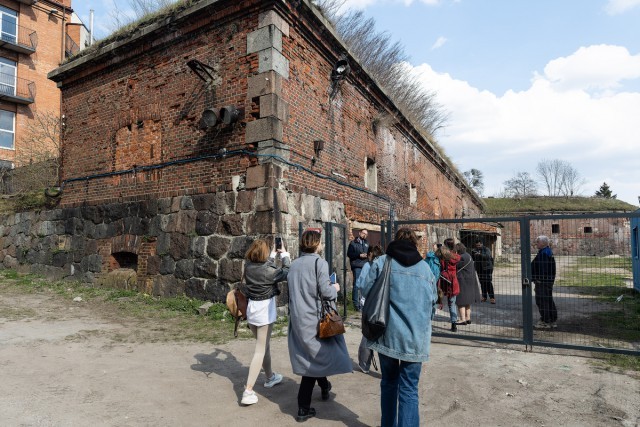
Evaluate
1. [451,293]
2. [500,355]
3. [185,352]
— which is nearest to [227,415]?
[185,352]

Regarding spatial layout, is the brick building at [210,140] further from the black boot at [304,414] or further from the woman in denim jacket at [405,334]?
the woman in denim jacket at [405,334]

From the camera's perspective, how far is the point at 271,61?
749 cm

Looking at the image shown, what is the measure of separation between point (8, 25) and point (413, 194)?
27071mm

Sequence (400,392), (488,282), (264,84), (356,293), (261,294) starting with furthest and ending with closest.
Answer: (488,282), (356,293), (264,84), (261,294), (400,392)

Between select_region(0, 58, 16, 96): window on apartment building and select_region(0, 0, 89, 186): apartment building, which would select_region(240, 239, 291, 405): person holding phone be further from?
select_region(0, 58, 16, 96): window on apartment building

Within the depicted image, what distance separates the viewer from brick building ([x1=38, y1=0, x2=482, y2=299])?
7621 millimetres

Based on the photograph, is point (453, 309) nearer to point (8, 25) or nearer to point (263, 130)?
point (263, 130)

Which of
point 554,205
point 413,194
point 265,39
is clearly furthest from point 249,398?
point 554,205

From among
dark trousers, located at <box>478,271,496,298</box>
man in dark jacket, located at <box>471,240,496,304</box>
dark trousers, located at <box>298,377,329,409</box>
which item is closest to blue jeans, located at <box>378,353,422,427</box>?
dark trousers, located at <box>298,377,329,409</box>

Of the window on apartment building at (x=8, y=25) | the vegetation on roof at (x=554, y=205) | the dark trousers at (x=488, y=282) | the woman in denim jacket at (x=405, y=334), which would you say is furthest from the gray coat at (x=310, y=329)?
the vegetation on roof at (x=554, y=205)

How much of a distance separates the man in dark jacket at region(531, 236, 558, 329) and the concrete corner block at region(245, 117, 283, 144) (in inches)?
193

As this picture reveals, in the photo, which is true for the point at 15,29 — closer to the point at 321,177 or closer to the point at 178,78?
the point at 178,78

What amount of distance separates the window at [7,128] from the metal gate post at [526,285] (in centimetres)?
2959

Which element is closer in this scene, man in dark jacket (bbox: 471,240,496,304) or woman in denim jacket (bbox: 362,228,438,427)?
woman in denim jacket (bbox: 362,228,438,427)
